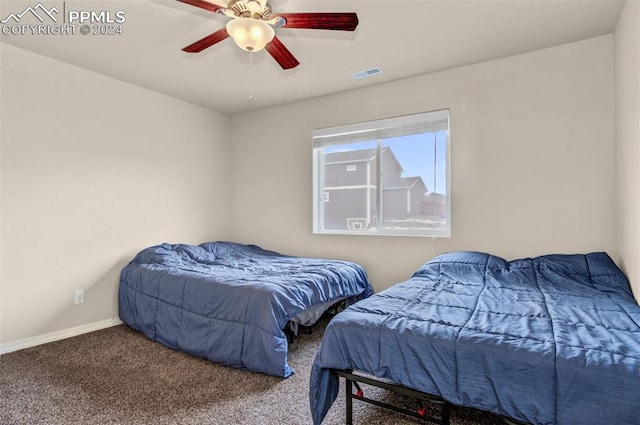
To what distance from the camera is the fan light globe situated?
72.7 inches

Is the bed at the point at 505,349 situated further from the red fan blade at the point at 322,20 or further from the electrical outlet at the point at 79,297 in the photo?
the electrical outlet at the point at 79,297

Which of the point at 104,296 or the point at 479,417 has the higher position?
the point at 104,296

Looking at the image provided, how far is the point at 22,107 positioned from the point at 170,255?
171 cm

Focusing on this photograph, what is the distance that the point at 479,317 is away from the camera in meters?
1.72

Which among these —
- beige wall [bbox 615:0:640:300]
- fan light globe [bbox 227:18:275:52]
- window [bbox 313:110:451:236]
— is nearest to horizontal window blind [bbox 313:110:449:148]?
window [bbox 313:110:451:236]

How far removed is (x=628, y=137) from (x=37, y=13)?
400cm

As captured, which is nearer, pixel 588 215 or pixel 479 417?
pixel 479 417

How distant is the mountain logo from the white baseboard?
245 cm

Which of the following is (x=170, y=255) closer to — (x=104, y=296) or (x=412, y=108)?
(x=104, y=296)

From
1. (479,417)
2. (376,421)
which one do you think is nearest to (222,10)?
(376,421)

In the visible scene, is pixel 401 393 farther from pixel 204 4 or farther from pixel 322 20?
pixel 204 4

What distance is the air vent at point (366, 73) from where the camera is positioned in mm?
3244

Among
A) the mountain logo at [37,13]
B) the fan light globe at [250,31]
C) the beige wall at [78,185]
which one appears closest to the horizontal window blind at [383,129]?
the beige wall at [78,185]

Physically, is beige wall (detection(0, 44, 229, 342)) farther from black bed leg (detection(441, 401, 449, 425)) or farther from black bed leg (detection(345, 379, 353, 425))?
black bed leg (detection(441, 401, 449, 425))
